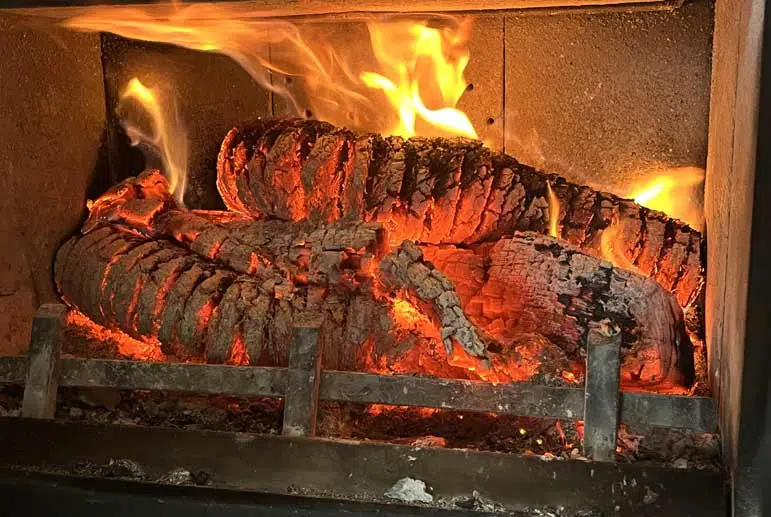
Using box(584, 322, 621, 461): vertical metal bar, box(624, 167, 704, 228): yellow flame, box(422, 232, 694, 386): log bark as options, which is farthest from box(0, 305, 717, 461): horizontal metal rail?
box(624, 167, 704, 228): yellow flame

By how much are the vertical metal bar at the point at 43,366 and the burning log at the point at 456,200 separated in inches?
44.6

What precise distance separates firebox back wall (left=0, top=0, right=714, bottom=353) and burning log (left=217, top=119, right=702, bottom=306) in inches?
9.7

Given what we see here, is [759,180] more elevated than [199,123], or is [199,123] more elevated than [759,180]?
[199,123]

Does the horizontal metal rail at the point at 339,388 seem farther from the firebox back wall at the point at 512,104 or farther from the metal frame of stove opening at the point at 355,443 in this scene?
the firebox back wall at the point at 512,104

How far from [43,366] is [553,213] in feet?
6.72

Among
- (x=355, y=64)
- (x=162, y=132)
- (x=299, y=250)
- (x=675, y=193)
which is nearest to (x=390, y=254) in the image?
(x=299, y=250)

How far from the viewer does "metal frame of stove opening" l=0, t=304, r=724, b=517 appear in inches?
82.4

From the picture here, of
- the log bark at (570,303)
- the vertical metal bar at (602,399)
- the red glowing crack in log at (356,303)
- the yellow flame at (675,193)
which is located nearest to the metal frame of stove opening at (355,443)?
the vertical metal bar at (602,399)

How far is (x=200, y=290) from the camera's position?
290 cm

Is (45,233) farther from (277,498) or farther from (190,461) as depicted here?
(277,498)

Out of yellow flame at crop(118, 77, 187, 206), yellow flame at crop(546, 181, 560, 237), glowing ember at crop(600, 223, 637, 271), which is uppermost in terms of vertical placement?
yellow flame at crop(118, 77, 187, 206)

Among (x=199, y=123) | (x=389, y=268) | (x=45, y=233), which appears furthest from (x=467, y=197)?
(x=45, y=233)

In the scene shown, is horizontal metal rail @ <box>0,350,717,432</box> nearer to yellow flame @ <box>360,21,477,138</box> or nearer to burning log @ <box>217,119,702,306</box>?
burning log @ <box>217,119,702,306</box>

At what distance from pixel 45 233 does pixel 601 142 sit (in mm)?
2484
